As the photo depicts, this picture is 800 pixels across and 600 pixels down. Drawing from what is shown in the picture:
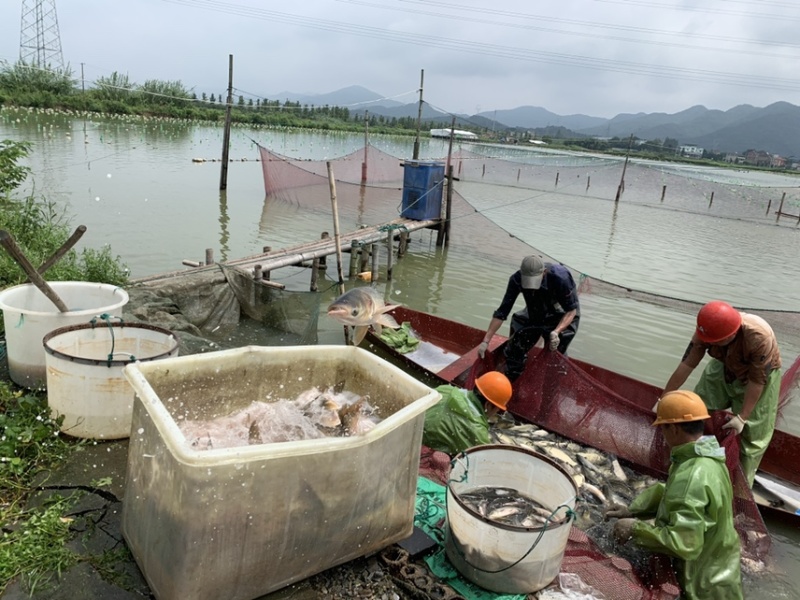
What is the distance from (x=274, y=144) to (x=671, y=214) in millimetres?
24321

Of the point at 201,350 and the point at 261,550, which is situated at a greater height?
the point at 261,550

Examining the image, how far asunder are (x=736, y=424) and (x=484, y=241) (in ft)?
36.6

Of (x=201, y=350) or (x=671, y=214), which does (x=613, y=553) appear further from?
(x=671, y=214)

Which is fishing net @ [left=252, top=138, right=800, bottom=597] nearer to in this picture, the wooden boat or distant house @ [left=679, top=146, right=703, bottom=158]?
the wooden boat

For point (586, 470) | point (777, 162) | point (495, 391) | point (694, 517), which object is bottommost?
point (586, 470)

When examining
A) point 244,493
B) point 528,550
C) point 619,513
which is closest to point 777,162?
point 619,513

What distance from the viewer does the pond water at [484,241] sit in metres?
9.42

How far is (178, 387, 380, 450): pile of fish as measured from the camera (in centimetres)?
303

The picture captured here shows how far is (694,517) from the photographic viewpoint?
2.86 m

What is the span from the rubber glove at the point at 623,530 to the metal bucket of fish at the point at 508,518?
0.51 meters

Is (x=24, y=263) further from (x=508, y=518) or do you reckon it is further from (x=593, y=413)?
(x=593, y=413)

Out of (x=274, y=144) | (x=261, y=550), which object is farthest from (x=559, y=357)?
(x=274, y=144)

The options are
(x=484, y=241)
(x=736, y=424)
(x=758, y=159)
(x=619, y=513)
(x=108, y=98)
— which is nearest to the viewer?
(x=619, y=513)

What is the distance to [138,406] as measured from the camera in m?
2.57
